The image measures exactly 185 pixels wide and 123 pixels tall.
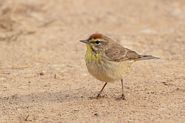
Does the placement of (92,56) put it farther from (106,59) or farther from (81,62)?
(81,62)

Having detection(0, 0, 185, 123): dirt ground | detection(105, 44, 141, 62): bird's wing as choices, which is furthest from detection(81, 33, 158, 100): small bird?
detection(0, 0, 185, 123): dirt ground

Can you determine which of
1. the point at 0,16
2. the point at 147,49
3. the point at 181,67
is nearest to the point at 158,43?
the point at 147,49

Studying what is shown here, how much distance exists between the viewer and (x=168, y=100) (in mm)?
10531

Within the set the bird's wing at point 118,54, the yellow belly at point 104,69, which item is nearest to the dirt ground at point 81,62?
the yellow belly at point 104,69

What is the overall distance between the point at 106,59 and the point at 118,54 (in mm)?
309

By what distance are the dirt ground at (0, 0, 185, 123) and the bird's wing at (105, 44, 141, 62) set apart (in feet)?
1.85

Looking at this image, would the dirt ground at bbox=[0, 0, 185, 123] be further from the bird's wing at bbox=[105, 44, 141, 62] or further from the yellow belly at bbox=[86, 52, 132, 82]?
the bird's wing at bbox=[105, 44, 141, 62]

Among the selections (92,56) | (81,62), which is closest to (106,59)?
(92,56)

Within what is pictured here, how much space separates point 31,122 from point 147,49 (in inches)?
195

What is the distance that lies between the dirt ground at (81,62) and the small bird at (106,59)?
1.31 feet

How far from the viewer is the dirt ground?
10073 mm

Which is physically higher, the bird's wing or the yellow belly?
the bird's wing

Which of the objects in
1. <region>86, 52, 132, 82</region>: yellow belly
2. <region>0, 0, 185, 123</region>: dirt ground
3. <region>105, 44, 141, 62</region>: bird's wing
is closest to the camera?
<region>0, 0, 185, 123</region>: dirt ground

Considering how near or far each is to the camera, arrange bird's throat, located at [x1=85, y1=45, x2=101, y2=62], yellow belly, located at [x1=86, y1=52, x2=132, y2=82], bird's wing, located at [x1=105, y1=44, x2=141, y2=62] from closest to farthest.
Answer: yellow belly, located at [x1=86, y1=52, x2=132, y2=82], bird's throat, located at [x1=85, y1=45, x2=101, y2=62], bird's wing, located at [x1=105, y1=44, x2=141, y2=62]
